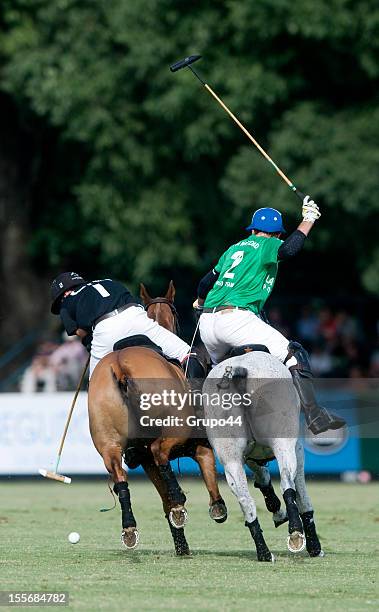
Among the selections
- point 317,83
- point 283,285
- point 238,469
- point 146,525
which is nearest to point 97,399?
point 238,469

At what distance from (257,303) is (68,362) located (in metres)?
11.0

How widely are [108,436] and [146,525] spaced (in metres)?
3.20

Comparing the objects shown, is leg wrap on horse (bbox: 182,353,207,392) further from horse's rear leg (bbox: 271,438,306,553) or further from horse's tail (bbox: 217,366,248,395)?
horse's rear leg (bbox: 271,438,306,553)

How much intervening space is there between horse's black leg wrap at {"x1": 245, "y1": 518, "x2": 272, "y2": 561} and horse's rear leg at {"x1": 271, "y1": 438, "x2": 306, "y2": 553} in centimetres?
19

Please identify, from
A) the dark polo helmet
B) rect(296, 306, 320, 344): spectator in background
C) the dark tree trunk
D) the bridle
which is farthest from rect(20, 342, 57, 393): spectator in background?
the dark polo helmet

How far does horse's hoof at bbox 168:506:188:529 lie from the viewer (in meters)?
9.27

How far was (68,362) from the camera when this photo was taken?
20.5 metres

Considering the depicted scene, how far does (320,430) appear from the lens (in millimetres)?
9305

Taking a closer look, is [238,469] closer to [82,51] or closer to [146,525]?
[146,525]

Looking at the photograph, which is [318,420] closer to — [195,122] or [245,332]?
[245,332]

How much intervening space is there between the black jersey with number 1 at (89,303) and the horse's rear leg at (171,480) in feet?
3.87

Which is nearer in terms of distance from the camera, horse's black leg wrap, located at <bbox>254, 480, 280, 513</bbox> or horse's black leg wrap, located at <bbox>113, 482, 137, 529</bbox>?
horse's black leg wrap, located at <bbox>113, 482, 137, 529</bbox>

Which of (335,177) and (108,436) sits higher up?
(108,436)

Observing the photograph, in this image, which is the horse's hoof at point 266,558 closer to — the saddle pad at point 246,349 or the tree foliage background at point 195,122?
the saddle pad at point 246,349
